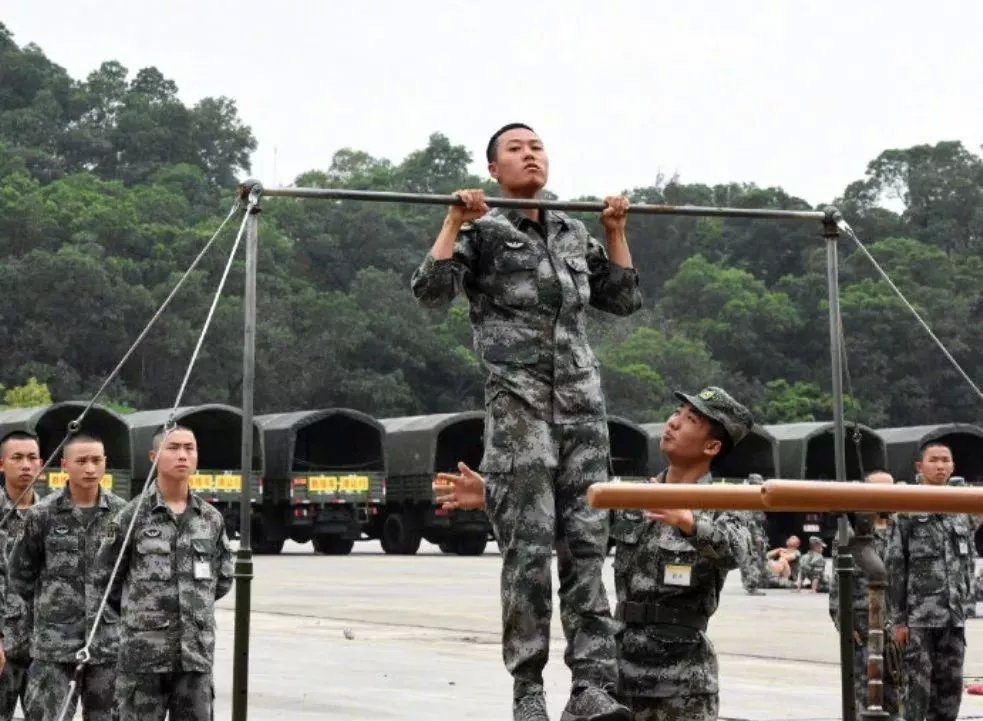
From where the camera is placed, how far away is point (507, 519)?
22.3ft

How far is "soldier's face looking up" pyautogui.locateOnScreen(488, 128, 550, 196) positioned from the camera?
7008mm

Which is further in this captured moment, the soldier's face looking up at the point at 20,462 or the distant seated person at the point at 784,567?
the distant seated person at the point at 784,567

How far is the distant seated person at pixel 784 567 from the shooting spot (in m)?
30.4

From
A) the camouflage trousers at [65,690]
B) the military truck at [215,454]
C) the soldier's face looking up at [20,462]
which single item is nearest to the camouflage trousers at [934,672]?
the camouflage trousers at [65,690]

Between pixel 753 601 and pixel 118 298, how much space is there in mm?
54435

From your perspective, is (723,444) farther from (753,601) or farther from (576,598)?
(753,601)

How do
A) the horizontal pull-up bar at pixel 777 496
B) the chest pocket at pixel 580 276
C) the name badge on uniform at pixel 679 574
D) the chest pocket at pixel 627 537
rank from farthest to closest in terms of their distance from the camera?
1. the chest pocket at pixel 580 276
2. the chest pocket at pixel 627 537
3. the name badge on uniform at pixel 679 574
4. the horizontal pull-up bar at pixel 777 496

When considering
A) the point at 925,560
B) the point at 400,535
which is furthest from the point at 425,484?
the point at 925,560

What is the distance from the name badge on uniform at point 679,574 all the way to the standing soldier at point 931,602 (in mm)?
5318

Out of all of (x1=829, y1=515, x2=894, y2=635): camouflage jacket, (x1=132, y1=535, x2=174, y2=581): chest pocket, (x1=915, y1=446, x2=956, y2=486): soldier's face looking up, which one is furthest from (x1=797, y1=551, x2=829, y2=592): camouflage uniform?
(x1=132, y1=535, x2=174, y2=581): chest pocket

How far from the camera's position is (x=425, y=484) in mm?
40156

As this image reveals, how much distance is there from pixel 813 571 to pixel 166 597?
75.1ft

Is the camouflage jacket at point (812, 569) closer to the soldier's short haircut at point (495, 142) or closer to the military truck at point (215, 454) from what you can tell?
the military truck at point (215, 454)

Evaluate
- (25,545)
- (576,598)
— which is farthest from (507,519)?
(25,545)
